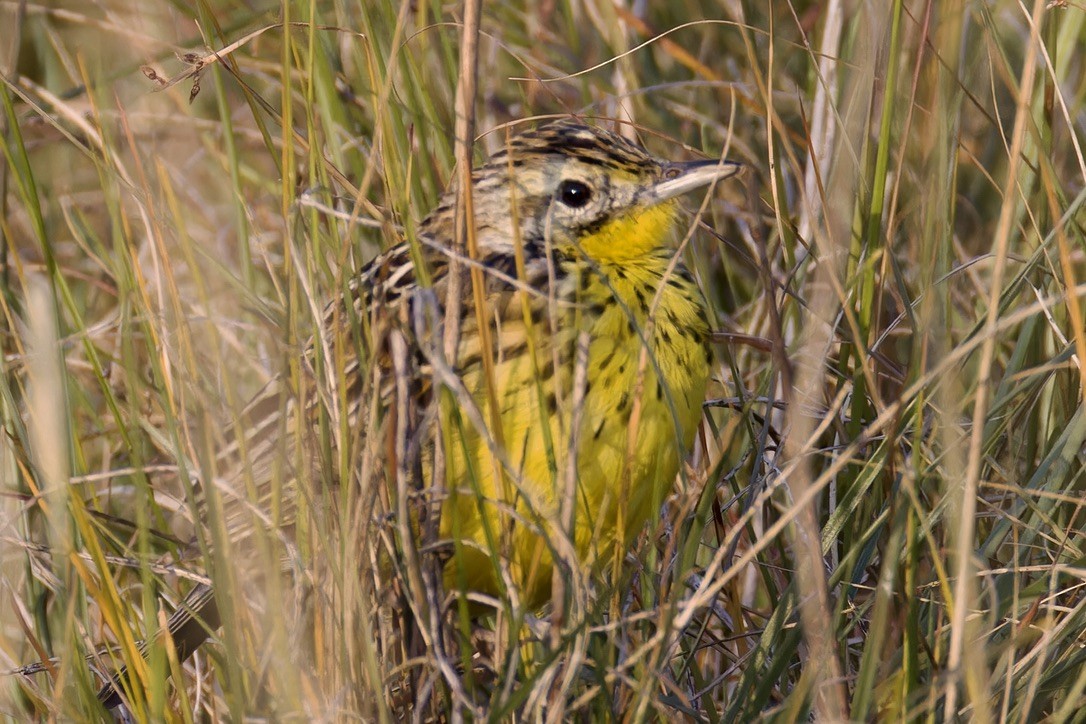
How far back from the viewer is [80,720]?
1.90m

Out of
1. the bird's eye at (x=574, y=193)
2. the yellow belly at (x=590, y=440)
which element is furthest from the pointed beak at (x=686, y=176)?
the yellow belly at (x=590, y=440)

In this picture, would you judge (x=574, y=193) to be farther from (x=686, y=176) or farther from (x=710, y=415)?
(x=710, y=415)

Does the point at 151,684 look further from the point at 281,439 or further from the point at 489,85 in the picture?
the point at 489,85

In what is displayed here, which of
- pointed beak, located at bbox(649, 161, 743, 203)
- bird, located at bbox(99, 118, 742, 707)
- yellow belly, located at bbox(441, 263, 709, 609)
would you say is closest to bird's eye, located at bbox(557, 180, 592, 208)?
bird, located at bbox(99, 118, 742, 707)

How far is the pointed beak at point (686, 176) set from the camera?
7.39 feet

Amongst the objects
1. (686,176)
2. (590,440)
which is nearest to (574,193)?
(686,176)

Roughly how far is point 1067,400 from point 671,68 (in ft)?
5.53

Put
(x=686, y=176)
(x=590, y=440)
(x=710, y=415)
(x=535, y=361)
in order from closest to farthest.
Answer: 1. (x=535, y=361)
2. (x=590, y=440)
3. (x=686, y=176)
4. (x=710, y=415)

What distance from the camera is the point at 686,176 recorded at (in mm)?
2340

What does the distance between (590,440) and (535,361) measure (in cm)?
18

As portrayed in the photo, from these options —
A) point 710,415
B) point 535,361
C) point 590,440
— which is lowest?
point 710,415

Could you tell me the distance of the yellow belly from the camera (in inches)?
80.0

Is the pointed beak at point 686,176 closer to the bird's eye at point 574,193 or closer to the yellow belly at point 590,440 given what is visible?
the bird's eye at point 574,193

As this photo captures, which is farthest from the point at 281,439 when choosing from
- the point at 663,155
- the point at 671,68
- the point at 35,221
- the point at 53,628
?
the point at 671,68
